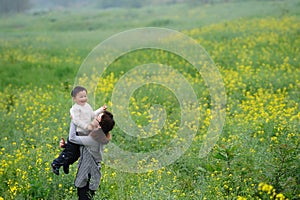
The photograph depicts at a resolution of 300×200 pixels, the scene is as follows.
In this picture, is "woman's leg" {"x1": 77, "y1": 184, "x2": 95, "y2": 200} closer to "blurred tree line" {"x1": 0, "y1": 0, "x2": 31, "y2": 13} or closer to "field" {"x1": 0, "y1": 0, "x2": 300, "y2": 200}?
"field" {"x1": 0, "y1": 0, "x2": 300, "y2": 200}

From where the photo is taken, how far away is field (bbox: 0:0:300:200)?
4973mm

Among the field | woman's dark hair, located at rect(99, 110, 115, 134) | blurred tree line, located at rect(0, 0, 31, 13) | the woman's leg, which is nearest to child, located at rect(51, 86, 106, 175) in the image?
woman's dark hair, located at rect(99, 110, 115, 134)

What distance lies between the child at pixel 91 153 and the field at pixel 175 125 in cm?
33

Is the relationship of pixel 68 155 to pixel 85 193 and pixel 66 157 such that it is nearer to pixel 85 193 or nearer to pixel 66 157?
pixel 66 157

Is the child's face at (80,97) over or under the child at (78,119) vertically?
over

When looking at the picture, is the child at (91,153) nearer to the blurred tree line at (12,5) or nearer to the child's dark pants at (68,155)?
the child's dark pants at (68,155)

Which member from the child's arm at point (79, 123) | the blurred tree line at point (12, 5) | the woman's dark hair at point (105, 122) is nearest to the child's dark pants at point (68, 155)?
the child's arm at point (79, 123)

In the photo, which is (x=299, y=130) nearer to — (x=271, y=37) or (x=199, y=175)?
(x=199, y=175)

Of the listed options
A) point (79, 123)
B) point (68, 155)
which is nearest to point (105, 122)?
point (79, 123)

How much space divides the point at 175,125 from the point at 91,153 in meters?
3.40

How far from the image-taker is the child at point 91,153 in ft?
14.7

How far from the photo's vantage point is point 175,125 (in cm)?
780

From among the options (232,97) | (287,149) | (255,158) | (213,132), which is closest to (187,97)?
(232,97)

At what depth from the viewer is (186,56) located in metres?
12.5
